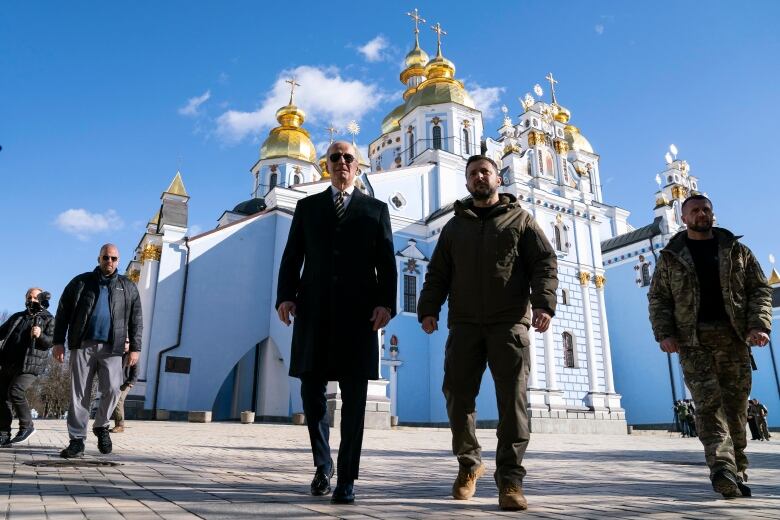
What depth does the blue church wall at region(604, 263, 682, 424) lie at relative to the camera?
92.7 feet

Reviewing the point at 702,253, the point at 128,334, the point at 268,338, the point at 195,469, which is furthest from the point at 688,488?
the point at 268,338

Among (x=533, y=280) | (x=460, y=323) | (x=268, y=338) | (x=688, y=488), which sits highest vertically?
(x=268, y=338)

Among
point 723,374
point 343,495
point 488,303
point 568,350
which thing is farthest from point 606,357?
point 343,495

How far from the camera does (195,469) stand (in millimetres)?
4836

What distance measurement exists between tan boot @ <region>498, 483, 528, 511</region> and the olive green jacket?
1007 mm

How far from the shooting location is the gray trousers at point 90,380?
5.76 meters

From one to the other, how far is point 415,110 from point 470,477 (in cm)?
2902

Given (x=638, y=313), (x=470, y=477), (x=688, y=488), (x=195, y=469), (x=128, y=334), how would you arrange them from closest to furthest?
1. (x=470, y=477)
2. (x=688, y=488)
3. (x=195, y=469)
4. (x=128, y=334)
5. (x=638, y=313)

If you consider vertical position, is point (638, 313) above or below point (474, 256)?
above

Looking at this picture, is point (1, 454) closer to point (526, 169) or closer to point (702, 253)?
point (702, 253)

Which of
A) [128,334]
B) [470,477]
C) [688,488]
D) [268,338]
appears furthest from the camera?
[268,338]

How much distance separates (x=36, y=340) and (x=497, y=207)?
584 centimetres

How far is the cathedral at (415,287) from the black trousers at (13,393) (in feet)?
41.1

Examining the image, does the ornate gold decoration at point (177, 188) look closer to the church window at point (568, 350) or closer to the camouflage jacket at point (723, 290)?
the church window at point (568, 350)
